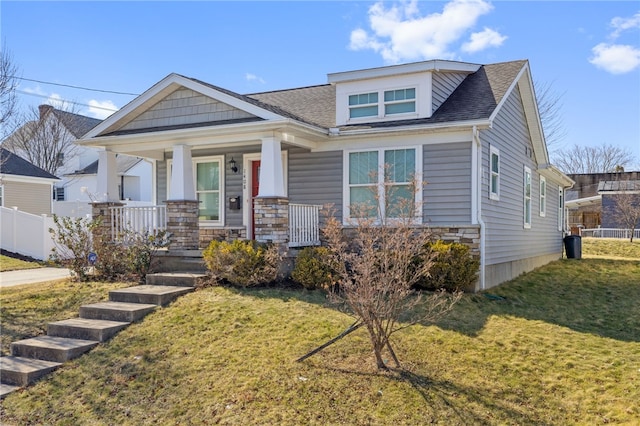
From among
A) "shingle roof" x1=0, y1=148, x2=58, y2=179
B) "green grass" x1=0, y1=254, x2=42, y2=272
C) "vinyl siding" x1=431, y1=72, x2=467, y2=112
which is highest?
"vinyl siding" x1=431, y1=72, x2=467, y2=112

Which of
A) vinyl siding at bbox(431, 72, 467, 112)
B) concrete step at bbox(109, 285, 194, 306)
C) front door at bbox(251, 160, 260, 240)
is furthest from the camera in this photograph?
front door at bbox(251, 160, 260, 240)

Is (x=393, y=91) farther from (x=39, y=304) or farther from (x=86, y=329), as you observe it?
(x=39, y=304)

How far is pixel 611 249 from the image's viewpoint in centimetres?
2148

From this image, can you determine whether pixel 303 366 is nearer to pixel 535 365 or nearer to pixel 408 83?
pixel 535 365

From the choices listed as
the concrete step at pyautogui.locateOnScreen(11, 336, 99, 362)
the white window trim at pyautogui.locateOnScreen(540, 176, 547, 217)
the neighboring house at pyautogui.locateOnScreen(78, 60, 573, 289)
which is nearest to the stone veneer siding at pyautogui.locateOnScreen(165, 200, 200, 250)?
the neighboring house at pyautogui.locateOnScreen(78, 60, 573, 289)

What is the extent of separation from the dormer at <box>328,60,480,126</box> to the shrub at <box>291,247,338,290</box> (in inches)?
148

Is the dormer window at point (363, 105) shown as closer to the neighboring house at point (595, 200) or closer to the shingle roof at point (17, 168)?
the shingle roof at point (17, 168)

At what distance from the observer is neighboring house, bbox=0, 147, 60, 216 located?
21.2 meters

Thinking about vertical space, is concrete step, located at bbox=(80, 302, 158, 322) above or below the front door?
below

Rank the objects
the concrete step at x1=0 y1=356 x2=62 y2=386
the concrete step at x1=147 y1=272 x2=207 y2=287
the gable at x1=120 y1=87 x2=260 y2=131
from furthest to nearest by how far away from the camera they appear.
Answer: the gable at x1=120 y1=87 x2=260 y2=131 → the concrete step at x1=147 y1=272 x2=207 y2=287 → the concrete step at x1=0 y1=356 x2=62 y2=386

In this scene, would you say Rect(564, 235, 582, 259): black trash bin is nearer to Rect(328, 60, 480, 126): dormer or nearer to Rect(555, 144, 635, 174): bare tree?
Rect(328, 60, 480, 126): dormer

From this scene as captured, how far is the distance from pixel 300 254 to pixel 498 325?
3.51 metres

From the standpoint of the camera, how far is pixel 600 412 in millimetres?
4598

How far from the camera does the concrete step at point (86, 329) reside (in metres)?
6.82
